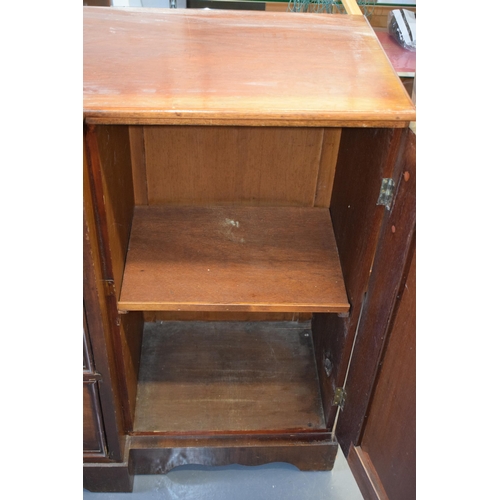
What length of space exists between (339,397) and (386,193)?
54cm

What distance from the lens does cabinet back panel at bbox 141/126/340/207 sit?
1.27 metres

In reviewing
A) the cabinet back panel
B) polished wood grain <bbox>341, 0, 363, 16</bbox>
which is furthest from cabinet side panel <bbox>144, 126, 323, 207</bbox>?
polished wood grain <bbox>341, 0, 363, 16</bbox>

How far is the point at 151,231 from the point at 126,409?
41cm

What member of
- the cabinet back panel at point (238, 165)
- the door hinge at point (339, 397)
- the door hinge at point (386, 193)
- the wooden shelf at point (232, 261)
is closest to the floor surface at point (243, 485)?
the door hinge at point (339, 397)

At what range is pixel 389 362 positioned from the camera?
0.94 m

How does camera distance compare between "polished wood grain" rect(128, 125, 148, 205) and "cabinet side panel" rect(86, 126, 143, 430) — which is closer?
"cabinet side panel" rect(86, 126, 143, 430)

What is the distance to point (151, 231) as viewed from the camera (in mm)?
1233

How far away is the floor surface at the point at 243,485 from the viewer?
1306 millimetres

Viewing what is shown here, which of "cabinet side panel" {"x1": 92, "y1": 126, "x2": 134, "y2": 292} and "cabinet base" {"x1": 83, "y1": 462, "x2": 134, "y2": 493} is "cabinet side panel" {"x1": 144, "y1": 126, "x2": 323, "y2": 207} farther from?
"cabinet base" {"x1": 83, "y1": 462, "x2": 134, "y2": 493}

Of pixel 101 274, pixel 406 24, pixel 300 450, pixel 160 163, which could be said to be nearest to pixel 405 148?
pixel 101 274

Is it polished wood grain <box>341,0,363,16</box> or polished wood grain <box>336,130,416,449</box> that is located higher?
polished wood grain <box>341,0,363,16</box>

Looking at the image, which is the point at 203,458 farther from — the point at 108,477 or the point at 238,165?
the point at 238,165

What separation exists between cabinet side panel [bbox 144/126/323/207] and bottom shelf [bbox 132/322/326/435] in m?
0.42

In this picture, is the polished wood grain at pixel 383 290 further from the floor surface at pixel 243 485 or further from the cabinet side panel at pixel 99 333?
the cabinet side panel at pixel 99 333
